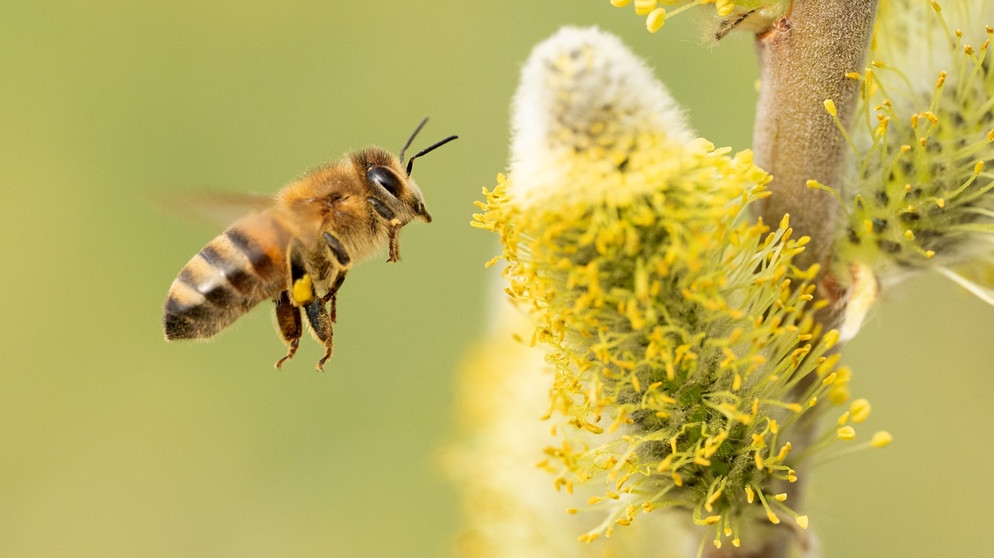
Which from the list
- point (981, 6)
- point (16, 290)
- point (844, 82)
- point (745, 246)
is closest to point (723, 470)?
point (745, 246)

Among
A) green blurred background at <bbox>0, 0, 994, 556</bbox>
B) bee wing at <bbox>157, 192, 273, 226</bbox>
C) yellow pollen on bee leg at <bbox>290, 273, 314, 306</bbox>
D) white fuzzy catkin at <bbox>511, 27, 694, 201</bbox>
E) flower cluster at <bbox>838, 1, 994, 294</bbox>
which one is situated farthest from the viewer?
green blurred background at <bbox>0, 0, 994, 556</bbox>

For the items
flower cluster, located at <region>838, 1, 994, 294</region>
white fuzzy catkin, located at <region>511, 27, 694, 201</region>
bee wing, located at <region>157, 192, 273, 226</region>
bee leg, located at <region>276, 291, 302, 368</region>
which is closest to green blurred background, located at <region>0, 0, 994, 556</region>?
bee leg, located at <region>276, 291, 302, 368</region>

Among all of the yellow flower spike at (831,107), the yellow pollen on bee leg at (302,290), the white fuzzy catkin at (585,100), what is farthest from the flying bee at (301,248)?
the yellow flower spike at (831,107)

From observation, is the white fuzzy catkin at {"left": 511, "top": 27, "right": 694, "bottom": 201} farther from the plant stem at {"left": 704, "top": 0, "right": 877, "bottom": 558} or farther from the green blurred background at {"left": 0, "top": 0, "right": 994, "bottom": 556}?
the green blurred background at {"left": 0, "top": 0, "right": 994, "bottom": 556}

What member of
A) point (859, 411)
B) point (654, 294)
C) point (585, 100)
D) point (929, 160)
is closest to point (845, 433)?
point (859, 411)

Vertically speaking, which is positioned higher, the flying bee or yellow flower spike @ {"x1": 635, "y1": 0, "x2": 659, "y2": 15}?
the flying bee

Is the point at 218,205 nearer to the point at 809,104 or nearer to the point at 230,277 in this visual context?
the point at 230,277
